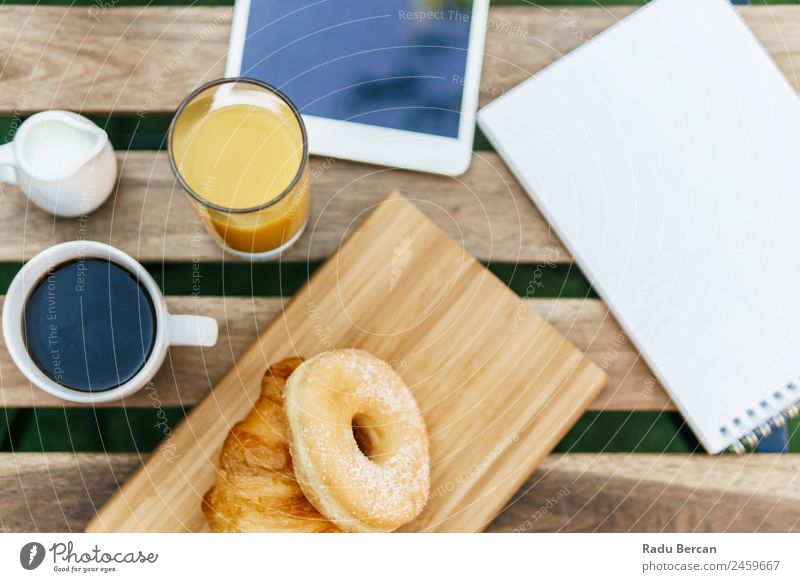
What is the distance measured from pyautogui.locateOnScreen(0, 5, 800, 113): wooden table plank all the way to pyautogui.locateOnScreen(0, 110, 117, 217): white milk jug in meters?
0.07

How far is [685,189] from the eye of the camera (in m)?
0.68

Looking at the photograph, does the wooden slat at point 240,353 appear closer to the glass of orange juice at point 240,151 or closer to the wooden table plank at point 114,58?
the glass of orange juice at point 240,151

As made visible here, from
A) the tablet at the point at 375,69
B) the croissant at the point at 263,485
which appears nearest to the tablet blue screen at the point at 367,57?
the tablet at the point at 375,69

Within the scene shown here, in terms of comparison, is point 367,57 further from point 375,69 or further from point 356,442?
point 356,442

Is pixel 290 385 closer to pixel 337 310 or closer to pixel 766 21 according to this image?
pixel 337 310

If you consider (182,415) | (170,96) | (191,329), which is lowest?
(182,415)

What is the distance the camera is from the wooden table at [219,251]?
25.1 inches

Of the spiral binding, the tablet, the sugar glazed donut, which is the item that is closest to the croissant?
the sugar glazed donut

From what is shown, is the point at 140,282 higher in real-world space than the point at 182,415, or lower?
higher

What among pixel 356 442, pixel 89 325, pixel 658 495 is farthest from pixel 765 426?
pixel 89 325

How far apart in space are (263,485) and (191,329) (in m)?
0.15

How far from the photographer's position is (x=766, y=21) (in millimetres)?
694
